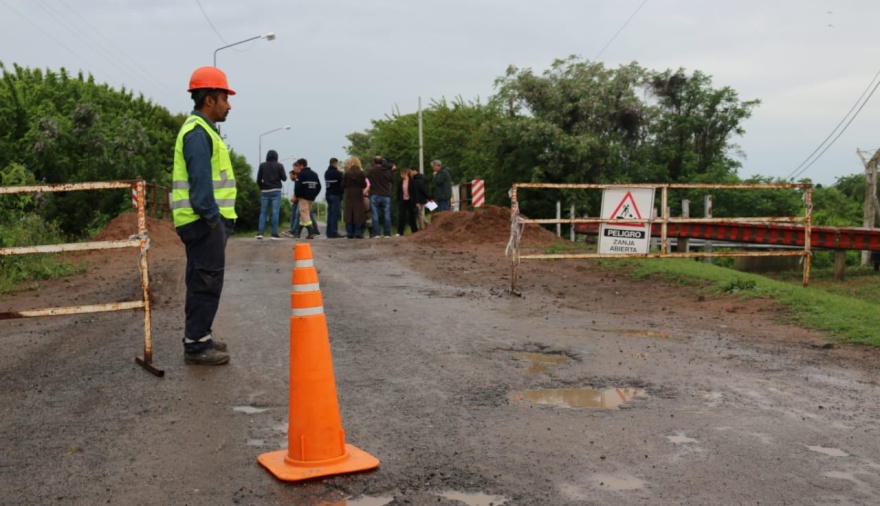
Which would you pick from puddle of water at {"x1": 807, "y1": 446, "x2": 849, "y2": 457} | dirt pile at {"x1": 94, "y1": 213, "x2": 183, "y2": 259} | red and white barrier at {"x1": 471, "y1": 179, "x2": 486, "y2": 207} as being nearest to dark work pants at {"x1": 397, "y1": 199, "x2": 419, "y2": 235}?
dirt pile at {"x1": 94, "y1": 213, "x2": 183, "y2": 259}

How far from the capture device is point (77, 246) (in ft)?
21.2

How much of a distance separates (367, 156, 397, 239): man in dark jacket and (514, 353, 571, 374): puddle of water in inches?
550

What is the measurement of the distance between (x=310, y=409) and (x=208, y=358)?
2.52 m

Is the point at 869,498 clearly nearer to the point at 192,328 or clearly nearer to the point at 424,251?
the point at 192,328

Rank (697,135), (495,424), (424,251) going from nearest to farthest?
(495,424)
(424,251)
(697,135)

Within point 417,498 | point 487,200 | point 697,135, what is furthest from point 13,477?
point 697,135

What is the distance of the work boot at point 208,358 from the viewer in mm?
6531

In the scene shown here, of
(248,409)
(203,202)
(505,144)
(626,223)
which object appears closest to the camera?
(248,409)

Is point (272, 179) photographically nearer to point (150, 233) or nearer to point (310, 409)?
point (150, 233)

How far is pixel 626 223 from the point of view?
11812mm

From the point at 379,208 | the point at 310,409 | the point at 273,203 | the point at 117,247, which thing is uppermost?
the point at 273,203

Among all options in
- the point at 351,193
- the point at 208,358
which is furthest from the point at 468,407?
the point at 351,193

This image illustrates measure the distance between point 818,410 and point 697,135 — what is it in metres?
48.5

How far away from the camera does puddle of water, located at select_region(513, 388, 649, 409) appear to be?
18.0ft
